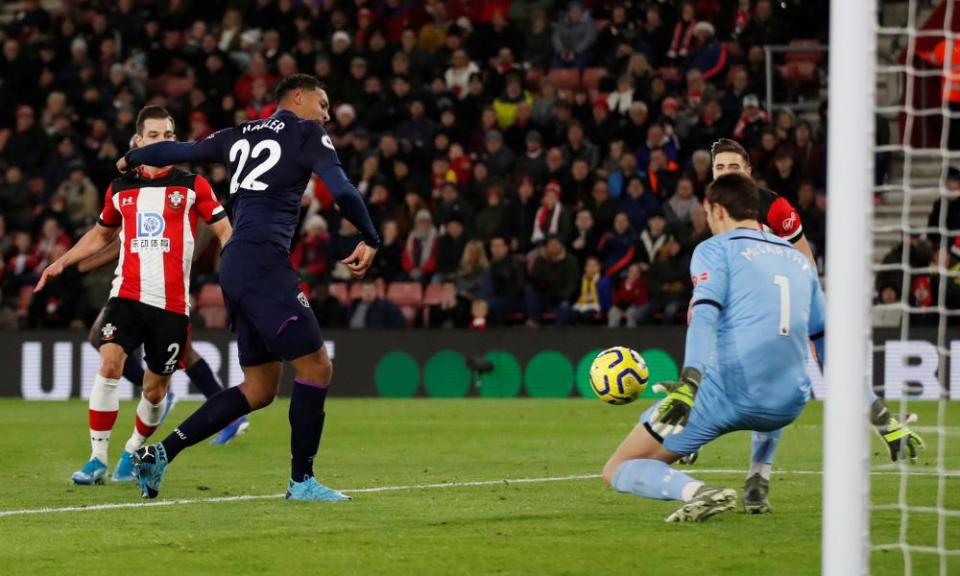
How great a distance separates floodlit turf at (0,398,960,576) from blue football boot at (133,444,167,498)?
→ 0.12 m

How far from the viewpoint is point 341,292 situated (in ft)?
65.6

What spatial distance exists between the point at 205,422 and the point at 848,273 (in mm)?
4174

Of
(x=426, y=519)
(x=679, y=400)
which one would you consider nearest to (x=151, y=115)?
(x=426, y=519)

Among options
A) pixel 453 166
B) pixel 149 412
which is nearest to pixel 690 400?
pixel 149 412

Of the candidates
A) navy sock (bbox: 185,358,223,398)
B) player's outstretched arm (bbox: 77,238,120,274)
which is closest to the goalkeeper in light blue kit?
player's outstretched arm (bbox: 77,238,120,274)

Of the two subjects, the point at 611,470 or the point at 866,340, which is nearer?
the point at 866,340

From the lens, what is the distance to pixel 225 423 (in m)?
8.39

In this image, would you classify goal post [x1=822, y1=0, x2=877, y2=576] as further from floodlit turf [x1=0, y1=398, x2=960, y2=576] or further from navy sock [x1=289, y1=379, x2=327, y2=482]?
navy sock [x1=289, y1=379, x2=327, y2=482]

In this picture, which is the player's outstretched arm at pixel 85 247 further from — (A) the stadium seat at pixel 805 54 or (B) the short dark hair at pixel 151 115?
(A) the stadium seat at pixel 805 54

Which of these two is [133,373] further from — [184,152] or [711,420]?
[711,420]

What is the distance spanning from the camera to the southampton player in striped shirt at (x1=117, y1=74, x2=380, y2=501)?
801cm

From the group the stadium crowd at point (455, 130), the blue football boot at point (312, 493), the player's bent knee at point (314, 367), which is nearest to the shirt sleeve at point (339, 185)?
the player's bent knee at point (314, 367)

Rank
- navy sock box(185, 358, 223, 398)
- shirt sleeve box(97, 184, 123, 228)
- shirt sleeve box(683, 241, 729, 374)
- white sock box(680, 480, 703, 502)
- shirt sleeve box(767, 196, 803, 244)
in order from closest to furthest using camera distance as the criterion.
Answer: shirt sleeve box(683, 241, 729, 374)
white sock box(680, 480, 703, 502)
shirt sleeve box(767, 196, 803, 244)
shirt sleeve box(97, 184, 123, 228)
navy sock box(185, 358, 223, 398)

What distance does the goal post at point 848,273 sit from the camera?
505cm
